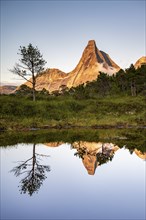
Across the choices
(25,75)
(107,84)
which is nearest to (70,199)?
(25,75)

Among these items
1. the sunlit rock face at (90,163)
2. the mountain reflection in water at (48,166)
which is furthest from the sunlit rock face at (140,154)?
the sunlit rock face at (90,163)

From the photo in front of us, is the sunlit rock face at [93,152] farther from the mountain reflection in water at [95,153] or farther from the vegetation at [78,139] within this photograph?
the vegetation at [78,139]

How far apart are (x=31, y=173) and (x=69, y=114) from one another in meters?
30.4

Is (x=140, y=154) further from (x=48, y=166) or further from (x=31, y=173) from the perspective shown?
(x=31, y=173)

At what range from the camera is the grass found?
36500 mm

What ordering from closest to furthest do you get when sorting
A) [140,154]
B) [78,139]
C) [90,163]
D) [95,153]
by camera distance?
[90,163] < [140,154] < [95,153] < [78,139]

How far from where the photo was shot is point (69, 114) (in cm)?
4288

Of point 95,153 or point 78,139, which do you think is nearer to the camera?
point 95,153

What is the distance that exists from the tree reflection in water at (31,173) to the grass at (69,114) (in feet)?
60.6

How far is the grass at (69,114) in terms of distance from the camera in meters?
36.5

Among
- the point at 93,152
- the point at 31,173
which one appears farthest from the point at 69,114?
the point at 31,173

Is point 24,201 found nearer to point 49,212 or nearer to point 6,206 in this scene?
point 6,206

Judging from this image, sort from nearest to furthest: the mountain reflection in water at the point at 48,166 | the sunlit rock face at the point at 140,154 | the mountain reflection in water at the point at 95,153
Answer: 1. the mountain reflection in water at the point at 48,166
2. the mountain reflection in water at the point at 95,153
3. the sunlit rock face at the point at 140,154

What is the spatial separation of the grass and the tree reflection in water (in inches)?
728
